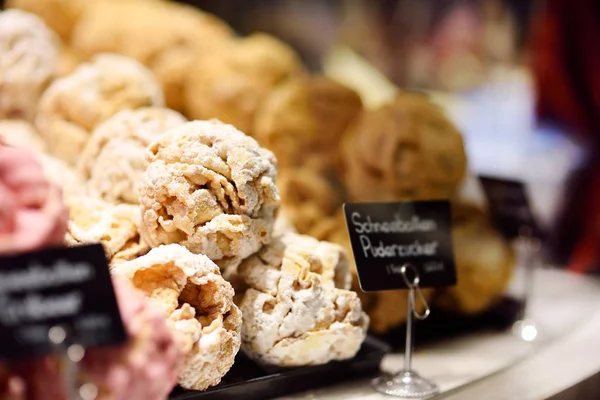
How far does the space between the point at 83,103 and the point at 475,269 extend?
1.15 metres

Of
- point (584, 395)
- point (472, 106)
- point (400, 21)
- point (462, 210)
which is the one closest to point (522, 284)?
point (462, 210)

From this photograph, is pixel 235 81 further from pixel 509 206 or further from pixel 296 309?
pixel 296 309

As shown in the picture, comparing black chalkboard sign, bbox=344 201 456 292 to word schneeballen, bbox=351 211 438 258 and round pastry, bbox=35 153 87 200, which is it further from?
round pastry, bbox=35 153 87 200

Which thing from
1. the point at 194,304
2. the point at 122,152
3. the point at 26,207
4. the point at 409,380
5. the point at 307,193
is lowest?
the point at 409,380

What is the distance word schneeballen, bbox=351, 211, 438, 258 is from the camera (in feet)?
4.75

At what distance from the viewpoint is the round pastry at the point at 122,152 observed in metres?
1.55

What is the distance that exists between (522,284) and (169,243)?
1.49 metres

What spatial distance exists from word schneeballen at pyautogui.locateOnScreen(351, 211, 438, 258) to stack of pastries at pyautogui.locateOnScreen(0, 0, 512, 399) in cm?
9

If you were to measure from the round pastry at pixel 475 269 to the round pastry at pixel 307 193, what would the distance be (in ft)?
1.21

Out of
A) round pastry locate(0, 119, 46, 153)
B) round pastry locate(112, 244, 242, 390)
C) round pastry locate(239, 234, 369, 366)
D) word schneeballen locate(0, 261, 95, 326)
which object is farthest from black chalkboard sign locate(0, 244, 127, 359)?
round pastry locate(0, 119, 46, 153)

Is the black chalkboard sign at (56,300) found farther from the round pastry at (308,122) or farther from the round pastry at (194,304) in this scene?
the round pastry at (308,122)

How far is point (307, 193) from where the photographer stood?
6.82 ft

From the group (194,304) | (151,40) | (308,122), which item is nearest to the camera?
(194,304)

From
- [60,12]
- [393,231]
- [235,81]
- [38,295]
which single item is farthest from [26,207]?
[60,12]
